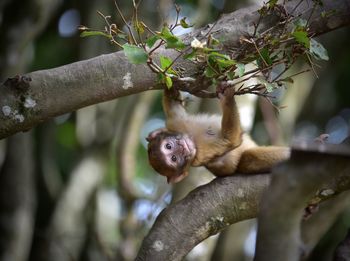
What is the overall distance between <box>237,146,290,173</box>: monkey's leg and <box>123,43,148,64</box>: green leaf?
1.81 meters

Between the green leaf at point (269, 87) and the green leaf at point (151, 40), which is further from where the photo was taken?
the green leaf at point (269, 87)

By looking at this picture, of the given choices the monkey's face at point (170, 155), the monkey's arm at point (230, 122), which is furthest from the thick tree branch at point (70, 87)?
the monkey's face at point (170, 155)

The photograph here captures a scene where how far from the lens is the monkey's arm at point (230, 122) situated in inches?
191

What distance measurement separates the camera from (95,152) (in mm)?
8039

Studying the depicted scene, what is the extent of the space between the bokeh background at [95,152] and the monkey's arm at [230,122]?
1373mm

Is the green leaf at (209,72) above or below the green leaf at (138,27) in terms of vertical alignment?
below

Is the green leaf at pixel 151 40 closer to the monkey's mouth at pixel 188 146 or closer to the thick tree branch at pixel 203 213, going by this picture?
the thick tree branch at pixel 203 213

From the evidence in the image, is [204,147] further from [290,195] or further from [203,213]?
[290,195]

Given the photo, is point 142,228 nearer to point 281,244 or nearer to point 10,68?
point 10,68

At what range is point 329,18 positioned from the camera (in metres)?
4.45

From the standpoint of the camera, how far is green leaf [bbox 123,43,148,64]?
3.37 m

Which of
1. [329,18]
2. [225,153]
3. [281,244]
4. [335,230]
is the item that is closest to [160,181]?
[335,230]

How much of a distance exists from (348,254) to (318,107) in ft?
20.0

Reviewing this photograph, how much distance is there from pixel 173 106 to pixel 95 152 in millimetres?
2643
